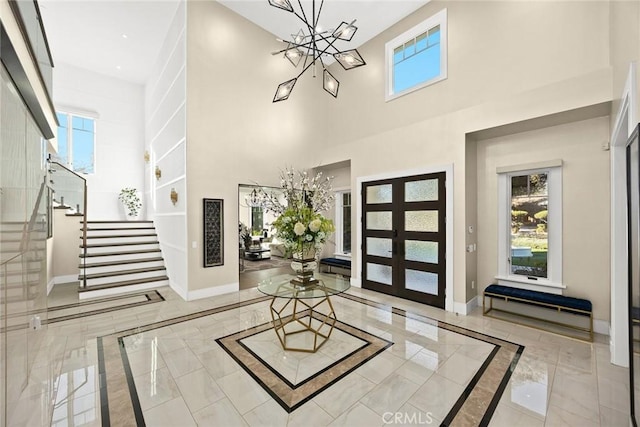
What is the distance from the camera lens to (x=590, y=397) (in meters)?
Answer: 2.28

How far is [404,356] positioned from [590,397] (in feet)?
5.05

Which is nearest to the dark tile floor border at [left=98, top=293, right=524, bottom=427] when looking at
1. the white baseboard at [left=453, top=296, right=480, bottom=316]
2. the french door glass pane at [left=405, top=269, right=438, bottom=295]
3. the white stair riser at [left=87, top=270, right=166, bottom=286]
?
the white baseboard at [left=453, top=296, right=480, bottom=316]

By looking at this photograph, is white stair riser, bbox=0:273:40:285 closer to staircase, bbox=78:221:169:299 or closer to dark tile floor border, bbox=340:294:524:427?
staircase, bbox=78:221:169:299

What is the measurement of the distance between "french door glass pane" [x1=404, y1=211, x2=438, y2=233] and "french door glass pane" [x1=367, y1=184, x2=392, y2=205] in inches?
20.7

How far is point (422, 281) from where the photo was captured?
4.75 m

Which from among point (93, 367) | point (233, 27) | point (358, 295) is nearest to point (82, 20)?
point (233, 27)

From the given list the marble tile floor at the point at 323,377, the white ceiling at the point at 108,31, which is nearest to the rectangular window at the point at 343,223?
the marble tile floor at the point at 323,377

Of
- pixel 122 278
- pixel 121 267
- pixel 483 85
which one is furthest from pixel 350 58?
pixel 121 267

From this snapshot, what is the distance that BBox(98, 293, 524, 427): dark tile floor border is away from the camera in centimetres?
207

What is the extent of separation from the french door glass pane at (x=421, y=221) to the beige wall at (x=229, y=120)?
3031 mm

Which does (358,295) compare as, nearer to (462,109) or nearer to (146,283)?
(462,109)

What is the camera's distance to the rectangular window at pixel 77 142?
7.59 meters

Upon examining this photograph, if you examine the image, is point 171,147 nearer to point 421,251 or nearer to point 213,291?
point 213,291

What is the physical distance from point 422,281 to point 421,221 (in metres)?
1.08
